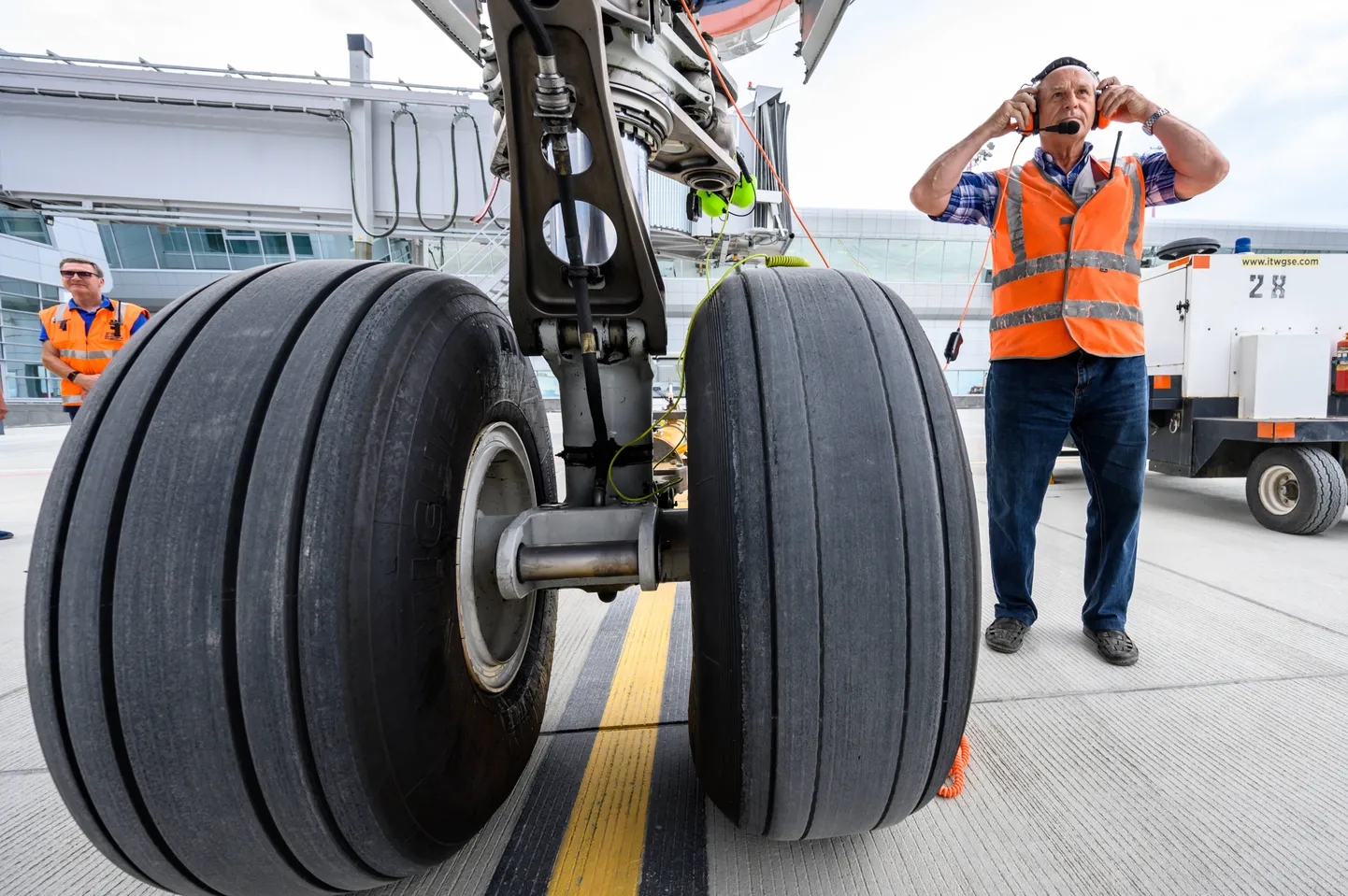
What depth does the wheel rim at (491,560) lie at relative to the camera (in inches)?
43.6

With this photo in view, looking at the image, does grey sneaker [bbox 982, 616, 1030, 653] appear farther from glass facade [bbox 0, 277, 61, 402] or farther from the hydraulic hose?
glass facade [bbox 0, 277, 61, 402]

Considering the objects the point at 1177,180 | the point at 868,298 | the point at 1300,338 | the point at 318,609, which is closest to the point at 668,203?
the point at 1177,180

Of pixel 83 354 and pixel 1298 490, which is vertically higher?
pixel 83 354

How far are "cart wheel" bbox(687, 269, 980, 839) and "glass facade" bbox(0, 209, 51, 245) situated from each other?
26420 millimetres

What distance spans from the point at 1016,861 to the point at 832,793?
1.68ft

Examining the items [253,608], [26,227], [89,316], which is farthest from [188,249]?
[253,608]

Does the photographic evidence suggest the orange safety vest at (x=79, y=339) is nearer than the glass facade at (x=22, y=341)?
Yes

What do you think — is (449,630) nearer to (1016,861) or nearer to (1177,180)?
(1016,861)

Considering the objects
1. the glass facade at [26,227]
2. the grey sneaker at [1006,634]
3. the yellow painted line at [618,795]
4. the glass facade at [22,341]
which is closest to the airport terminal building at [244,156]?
the grey sneaker at [1006,634]

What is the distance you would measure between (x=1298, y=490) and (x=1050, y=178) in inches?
128

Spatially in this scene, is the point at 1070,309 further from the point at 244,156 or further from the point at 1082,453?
the point at 244,156

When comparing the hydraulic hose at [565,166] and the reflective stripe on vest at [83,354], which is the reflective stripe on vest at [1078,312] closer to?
the hydraulic hose at [565,166]

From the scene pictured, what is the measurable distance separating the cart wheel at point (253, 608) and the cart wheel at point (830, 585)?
432 mm

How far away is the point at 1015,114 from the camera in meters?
1.86
